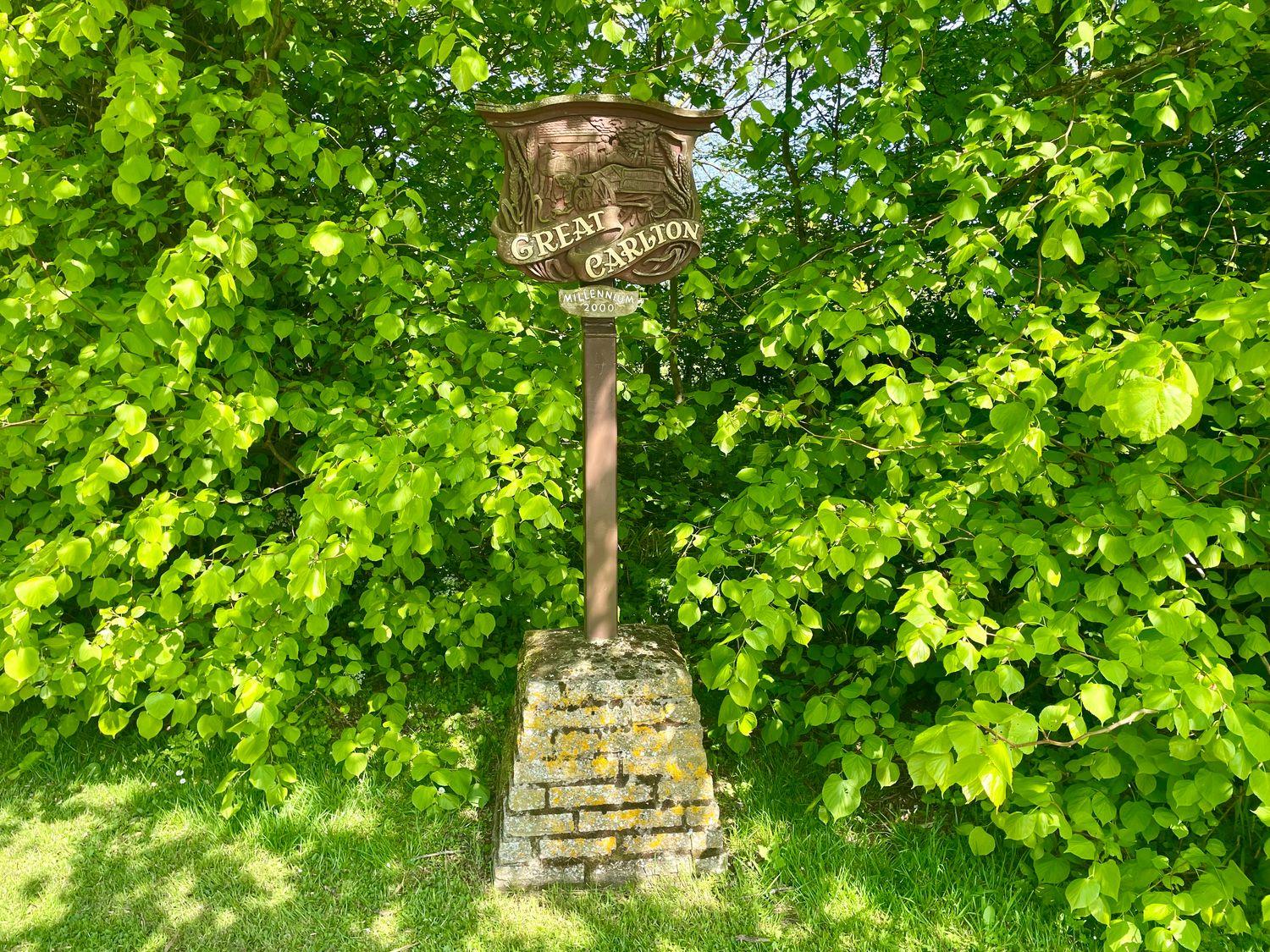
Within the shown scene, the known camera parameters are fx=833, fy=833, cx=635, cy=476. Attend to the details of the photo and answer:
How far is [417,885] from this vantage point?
2.86 metres

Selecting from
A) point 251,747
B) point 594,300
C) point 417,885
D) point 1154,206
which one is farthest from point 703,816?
point 1154,206

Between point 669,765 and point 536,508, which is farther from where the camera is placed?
point 669,765

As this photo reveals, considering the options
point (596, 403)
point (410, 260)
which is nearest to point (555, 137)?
point (410, 260)

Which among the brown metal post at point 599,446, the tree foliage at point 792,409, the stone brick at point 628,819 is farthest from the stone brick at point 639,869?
the brown metal post at point 599,446

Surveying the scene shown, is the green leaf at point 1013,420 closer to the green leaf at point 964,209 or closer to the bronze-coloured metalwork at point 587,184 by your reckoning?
Result: the green leaf at point 964,209

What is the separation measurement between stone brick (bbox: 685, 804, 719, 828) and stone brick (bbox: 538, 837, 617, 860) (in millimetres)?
271

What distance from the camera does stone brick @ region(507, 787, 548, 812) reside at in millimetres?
2793

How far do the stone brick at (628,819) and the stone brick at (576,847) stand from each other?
0.12ft

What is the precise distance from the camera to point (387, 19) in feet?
13.6

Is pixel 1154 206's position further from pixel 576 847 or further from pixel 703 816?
pixel 576 847

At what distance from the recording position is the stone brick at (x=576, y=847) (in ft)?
9.21

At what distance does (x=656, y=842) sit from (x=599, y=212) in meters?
2.17

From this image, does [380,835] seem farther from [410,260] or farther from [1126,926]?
[1126,926]

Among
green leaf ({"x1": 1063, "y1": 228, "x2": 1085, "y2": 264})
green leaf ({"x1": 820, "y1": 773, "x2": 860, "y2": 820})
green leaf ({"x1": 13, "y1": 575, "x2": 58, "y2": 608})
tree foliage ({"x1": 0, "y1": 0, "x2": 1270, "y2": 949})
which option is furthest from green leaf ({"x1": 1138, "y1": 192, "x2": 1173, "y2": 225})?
green leaf ({"x1": 13, "y1": 575, "x2": 58, "y2": 608})
